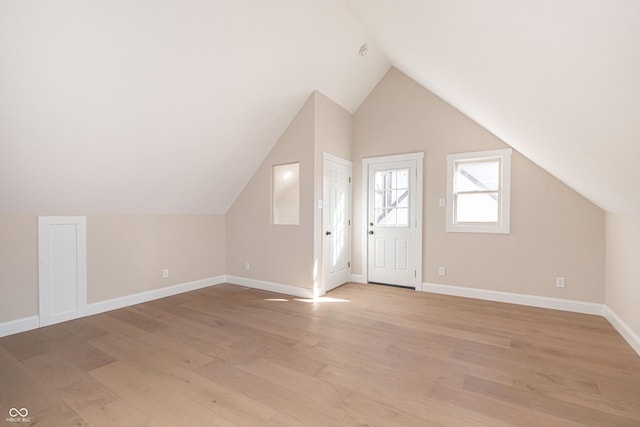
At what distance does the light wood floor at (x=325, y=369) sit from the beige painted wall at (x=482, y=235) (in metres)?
0.55

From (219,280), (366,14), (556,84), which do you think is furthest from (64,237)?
(556,84)

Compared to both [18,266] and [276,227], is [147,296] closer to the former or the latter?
[18,266]

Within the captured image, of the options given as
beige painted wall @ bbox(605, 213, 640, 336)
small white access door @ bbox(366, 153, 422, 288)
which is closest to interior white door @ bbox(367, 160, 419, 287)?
small white access door @ bbox(366, 153, 422, 288)

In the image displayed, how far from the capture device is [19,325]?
9.68 ft

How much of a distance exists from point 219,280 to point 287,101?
10.6ft

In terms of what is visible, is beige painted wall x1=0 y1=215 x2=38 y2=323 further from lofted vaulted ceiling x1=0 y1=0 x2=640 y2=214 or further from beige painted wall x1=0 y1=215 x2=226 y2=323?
lofted vaulted ceiling x1=0 y1=0 x2=640 y2=214

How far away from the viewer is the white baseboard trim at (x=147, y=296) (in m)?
3.51

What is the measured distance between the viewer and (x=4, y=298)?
2.87 metres

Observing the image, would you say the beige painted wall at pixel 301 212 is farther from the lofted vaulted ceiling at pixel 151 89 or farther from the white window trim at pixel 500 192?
the white window trim at pixel 500 192

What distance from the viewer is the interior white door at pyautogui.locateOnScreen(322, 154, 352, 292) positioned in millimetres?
4359

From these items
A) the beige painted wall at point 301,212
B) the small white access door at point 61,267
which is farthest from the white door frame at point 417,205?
the small white access door at point 61,267

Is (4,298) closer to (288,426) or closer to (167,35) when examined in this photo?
(167,35)

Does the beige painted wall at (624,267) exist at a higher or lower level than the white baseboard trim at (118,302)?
higher

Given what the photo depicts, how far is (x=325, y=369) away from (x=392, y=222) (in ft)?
9.81
